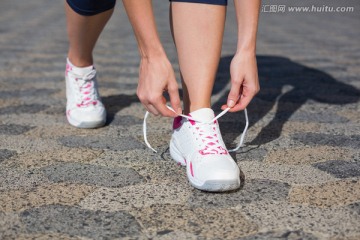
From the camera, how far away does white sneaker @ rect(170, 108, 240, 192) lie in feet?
4.93

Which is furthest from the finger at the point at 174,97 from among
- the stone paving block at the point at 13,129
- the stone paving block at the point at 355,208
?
the stone paving block at the point at 13,129

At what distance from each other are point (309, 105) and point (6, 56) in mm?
2080

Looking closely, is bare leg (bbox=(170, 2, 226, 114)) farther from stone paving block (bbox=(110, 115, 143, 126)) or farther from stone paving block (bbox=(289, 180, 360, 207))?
stone paving block (bbox=(110, 115, 143, 126))

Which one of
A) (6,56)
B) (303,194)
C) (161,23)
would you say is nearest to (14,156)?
(303,194)

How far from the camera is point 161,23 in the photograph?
222 inches

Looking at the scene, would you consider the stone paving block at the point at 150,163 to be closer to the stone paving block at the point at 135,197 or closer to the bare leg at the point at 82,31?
the stone paving block at the point at 135,197

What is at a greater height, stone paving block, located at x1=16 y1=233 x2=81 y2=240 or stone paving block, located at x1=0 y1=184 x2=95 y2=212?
stone paving block, located at x1=16 y1=233 x2=81 y2=240

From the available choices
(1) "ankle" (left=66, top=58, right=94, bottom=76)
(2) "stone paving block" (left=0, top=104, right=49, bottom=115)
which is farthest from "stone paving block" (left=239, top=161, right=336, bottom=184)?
(2) "stone paving block" (left=0, top=104, right=49, bottom=115)

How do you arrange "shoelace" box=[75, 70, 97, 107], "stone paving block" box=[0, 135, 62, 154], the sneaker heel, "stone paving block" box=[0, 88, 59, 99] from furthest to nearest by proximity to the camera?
"stone paving block" box=[0, 88, 59, 99]
"shoelace" box=[75, 70, 97, 107]
"stone paving block" box=[0, 135, 62, 154]
the sneaker heel

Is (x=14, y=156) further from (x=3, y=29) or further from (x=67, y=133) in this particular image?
(x=3, y=29)

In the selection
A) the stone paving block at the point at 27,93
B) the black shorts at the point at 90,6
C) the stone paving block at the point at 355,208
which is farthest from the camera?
the stone paving block at the point at 27,93

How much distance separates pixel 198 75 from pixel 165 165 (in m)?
0.30

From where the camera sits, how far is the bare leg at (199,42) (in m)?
1.68

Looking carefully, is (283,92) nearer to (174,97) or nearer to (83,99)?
(83,99)
